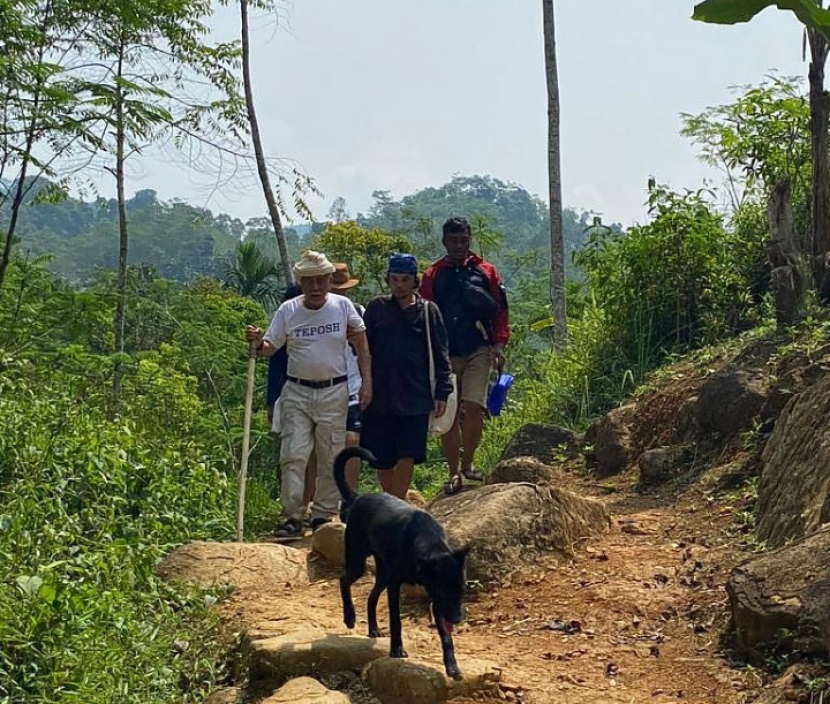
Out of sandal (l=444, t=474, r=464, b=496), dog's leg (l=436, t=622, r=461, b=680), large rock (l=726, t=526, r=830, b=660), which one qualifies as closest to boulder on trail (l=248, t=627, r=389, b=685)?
dog's leg (l=436, t=622, r=461, b=680)

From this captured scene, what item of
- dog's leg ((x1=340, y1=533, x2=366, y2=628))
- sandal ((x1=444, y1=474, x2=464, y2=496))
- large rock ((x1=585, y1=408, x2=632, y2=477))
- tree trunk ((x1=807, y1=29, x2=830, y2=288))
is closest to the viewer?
dog's leg ((x1=340, y1=533, x2=366, y2=628))

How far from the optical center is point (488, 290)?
7.39 meters

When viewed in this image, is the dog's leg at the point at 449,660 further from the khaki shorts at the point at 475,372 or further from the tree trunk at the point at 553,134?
the tree trunk at the point at 553,134

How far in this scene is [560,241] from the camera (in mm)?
14398

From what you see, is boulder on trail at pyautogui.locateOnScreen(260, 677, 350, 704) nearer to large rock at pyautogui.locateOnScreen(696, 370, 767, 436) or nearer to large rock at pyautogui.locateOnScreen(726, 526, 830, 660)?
large rock at pyautogui.locateOnScreen(726, 526, 830, 660)

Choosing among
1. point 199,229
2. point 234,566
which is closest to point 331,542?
point 234,566

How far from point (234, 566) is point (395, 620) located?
1882 millimetres

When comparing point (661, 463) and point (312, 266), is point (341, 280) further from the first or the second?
point (661, 463)

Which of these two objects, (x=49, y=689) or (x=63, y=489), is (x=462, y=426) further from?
(x=49, y=689)

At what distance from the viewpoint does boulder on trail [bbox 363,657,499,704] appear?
A: 4113mm

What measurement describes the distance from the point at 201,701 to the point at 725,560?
8.93 feet

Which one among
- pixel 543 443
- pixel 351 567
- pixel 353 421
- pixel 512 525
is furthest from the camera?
pixel 543 443

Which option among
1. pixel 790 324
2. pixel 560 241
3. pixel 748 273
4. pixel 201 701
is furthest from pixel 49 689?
pixel 560 241

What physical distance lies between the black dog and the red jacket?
280cm
